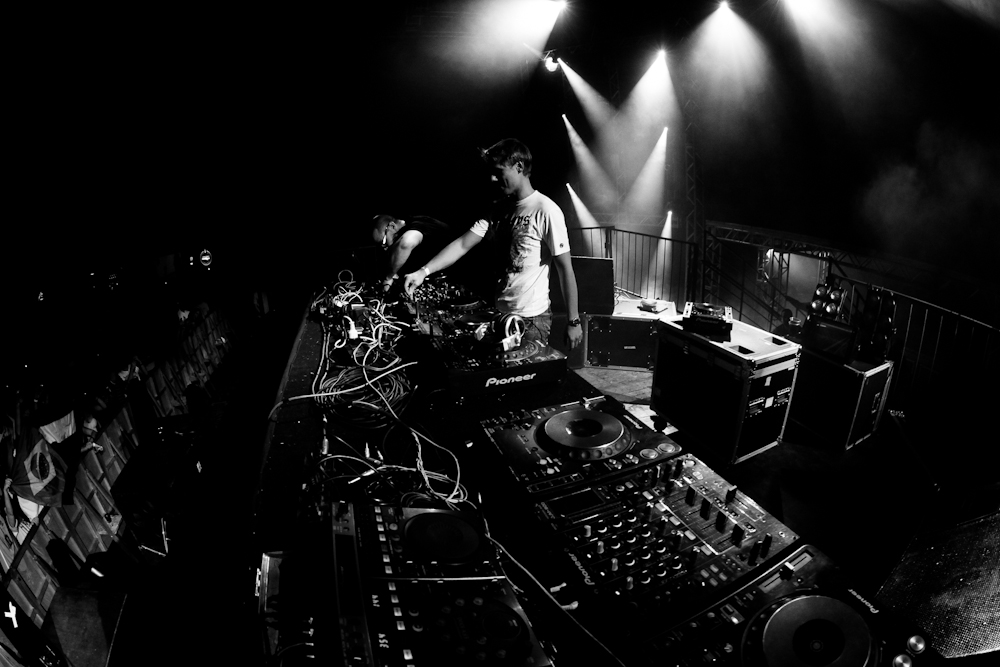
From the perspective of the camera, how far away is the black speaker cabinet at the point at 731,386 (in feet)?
A: 9.52

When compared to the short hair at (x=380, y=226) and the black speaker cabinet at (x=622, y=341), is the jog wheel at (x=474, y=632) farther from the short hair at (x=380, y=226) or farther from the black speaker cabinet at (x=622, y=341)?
the black speaker cabinet at (x=622, y=341)

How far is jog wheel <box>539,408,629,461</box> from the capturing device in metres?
1.36

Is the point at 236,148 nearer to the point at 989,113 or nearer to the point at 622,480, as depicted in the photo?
the point at 622,480

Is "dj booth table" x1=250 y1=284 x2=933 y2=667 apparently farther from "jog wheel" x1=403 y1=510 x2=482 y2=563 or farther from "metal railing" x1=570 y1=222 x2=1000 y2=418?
Result: "metal railing" x1=570 y1=222 x2=1000 y2=418

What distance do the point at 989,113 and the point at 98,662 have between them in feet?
33.8

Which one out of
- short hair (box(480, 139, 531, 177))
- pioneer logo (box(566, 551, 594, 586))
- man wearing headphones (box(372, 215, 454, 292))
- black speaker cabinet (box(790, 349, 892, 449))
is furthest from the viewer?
man wearing headphones (box(372, 215, 454, 292))

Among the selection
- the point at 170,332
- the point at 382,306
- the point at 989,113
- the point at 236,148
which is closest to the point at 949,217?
the point at 989,113

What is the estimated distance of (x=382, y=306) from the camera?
9.25ft

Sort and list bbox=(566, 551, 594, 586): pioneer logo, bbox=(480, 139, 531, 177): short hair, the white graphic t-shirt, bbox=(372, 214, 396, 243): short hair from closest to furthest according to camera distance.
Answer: bbox=(566, 551, 594, 586): pioneer logo, bbox=(480, 139, 531, 177): short hair, the white graphic t-shirt, bbox=(372, 214, 396, 243): short hair

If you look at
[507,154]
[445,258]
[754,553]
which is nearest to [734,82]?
[507,154]

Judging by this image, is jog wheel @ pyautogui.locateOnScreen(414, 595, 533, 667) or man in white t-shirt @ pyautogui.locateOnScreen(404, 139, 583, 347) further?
man in white t-shirt @ pyautogui.locateOnScreen(404, 139, 583, 347)

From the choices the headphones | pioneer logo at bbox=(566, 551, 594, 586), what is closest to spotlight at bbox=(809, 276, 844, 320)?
the headphones

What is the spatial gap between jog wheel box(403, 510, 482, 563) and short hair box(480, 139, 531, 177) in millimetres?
2105

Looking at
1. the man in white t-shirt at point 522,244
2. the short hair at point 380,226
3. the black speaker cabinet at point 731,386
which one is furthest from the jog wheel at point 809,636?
the short hair at point 380,226
